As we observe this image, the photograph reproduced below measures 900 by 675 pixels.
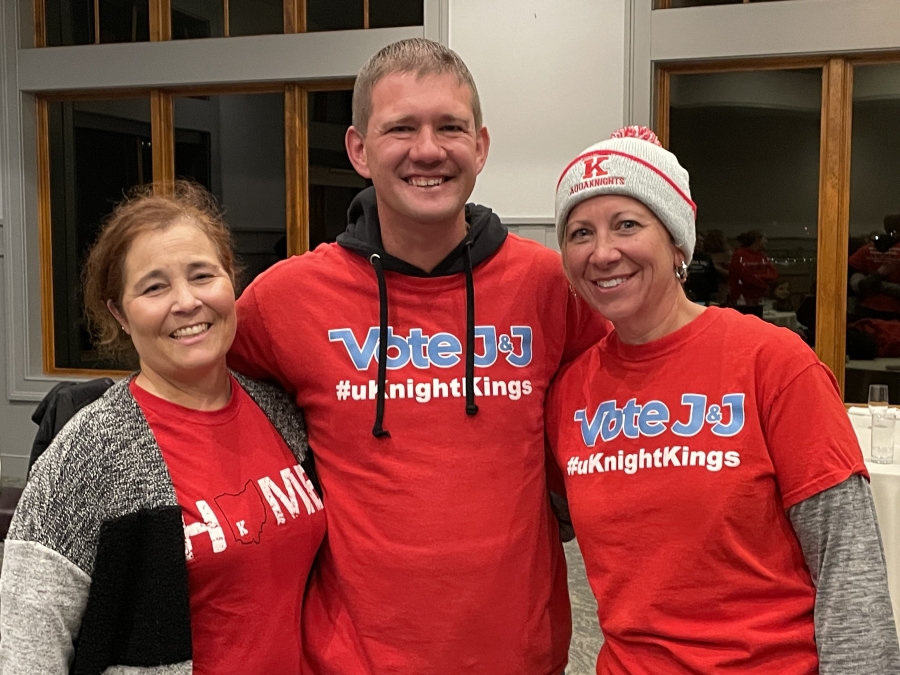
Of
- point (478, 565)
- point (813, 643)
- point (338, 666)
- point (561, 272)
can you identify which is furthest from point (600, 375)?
point (338, 666)

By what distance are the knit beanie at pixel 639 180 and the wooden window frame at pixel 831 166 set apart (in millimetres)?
3549

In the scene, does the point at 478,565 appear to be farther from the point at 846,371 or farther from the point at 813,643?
the point at 846,371

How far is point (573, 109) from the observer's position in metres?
4.55

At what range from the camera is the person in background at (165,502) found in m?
1.16

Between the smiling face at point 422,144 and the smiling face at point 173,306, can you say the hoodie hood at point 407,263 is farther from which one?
the smiling face at point 173,306

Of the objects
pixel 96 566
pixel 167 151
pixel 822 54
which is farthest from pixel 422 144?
pixel 167 151

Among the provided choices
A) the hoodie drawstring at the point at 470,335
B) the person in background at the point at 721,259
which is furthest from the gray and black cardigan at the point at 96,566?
the person in background at the point at 721,259

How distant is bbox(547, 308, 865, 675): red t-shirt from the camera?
3.85 ft

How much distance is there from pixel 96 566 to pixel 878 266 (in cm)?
449

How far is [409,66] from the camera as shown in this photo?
4.68ft

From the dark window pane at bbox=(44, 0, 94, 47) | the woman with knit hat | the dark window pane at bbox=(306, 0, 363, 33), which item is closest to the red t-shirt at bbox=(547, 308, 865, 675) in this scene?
the woman with knit hat

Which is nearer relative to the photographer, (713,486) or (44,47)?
(713,486)

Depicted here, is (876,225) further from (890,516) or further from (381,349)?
(381,349)

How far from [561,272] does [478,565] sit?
55cm
